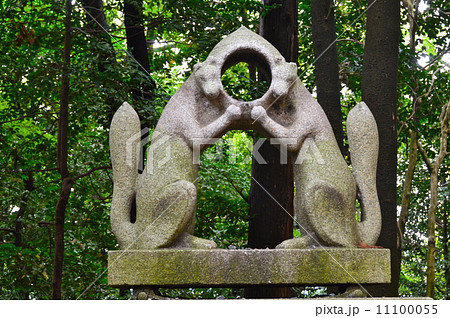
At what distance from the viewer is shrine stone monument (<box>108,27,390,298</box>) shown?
3928mm

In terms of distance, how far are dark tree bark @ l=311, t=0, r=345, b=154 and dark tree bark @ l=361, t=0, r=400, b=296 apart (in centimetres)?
61

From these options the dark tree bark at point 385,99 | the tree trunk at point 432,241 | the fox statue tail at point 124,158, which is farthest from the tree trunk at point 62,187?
the tree trunk at point 432,241

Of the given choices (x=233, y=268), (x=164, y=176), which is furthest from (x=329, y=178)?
(x=164, y=176)

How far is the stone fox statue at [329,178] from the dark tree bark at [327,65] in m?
1.63

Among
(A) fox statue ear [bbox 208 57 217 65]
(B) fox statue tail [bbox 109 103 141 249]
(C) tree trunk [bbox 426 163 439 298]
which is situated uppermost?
(A) fox statue ear [bbox 208 57 217 65]

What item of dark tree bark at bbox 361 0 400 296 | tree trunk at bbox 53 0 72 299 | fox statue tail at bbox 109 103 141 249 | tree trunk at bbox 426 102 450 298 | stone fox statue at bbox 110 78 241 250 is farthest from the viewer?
tree trunk at bbox 426 102 450 298

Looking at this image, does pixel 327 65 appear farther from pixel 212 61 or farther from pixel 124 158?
pixel 124 158

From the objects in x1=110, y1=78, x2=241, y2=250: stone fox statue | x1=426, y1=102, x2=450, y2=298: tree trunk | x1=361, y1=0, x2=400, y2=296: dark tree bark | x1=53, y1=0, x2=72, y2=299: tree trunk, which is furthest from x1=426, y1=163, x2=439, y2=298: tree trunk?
x1=110, y1=78, x2=241, y2=250: stone fox statue

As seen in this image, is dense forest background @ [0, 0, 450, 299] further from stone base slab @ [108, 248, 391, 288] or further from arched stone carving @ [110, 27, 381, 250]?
stone base slab @ [108, 248, 391, 288]

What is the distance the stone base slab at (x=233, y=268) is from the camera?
3900 millimetres

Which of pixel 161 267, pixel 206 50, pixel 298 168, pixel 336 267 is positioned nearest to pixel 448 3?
pixel 206 50

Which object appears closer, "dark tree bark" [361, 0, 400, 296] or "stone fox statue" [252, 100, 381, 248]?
"stone fox statue" [252, 100, 381, 248]

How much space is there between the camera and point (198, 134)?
14.0 feet

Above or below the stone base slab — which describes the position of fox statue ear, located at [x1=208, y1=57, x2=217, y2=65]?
above
